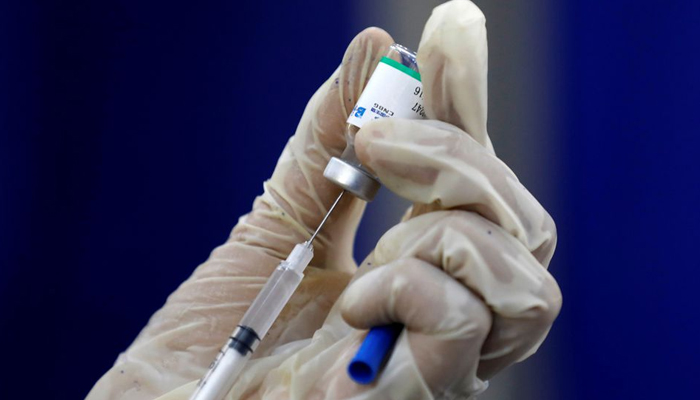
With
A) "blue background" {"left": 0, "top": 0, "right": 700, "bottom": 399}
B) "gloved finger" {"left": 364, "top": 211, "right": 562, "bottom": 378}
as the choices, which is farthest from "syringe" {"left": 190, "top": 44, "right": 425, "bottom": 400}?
"blue background" {"left": 0, "top": 0, "right": 700, "bottom": 399}

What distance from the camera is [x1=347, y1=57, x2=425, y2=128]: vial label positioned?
0.76 metres

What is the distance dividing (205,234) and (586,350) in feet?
2.65

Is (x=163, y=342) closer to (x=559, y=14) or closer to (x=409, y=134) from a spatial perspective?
(x=409, y=134)

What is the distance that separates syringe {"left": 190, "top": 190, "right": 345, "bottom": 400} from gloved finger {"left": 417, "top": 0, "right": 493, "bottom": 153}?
0.23 meters

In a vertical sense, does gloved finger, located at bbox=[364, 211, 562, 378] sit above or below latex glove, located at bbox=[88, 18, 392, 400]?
above

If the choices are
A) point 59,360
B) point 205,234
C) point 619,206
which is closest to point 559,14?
point 619,206

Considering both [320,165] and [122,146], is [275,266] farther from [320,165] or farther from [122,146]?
[122,146]

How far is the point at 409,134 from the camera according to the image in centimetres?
71

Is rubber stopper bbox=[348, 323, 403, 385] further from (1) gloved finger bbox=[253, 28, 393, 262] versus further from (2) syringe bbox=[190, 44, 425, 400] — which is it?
(1) gloved finger bbox=[253, 28, 393, 262]

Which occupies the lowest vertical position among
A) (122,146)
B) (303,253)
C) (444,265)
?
(122,146)

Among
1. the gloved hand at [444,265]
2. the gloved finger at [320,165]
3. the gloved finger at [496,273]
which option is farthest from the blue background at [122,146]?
the gloved finger at [496,273]

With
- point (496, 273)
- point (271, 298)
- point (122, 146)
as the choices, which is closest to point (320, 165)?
point (271, 298)

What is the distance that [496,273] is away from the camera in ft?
2.17

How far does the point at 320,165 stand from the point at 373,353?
0.39 metres
